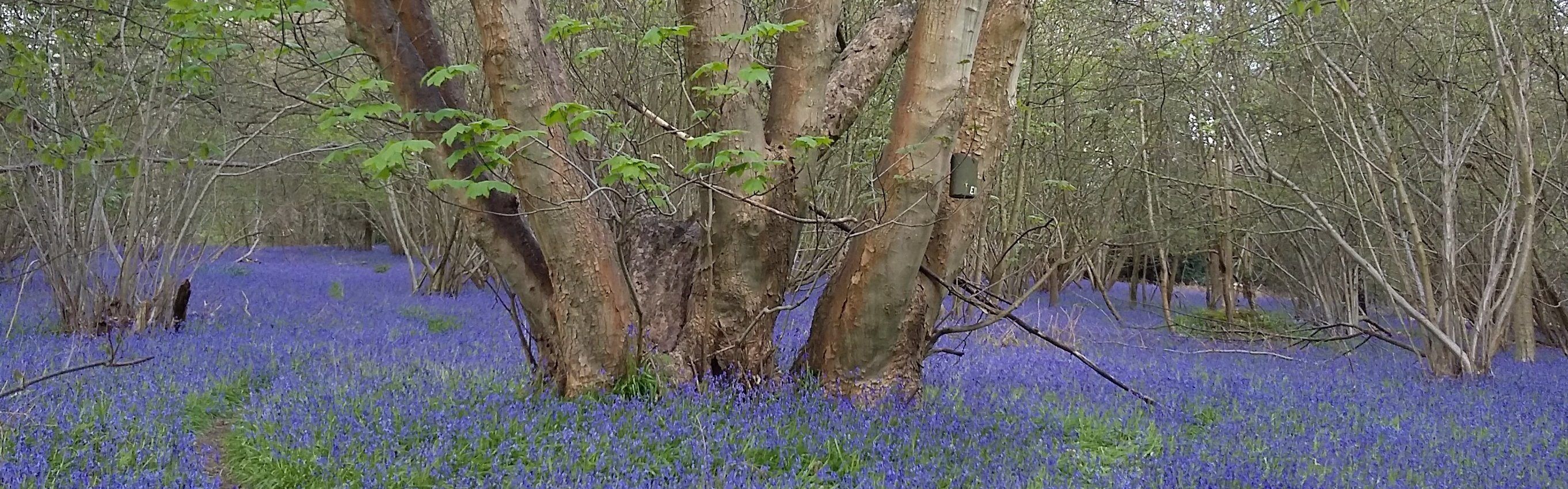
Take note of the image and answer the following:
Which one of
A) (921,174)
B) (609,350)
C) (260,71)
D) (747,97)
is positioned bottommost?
(609,350)

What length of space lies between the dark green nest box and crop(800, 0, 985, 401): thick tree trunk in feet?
0.38

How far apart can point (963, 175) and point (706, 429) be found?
1704 mm

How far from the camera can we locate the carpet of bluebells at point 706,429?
141 inches

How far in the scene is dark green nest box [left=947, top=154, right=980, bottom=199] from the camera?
4.39 metres

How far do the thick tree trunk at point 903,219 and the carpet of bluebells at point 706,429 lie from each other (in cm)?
24

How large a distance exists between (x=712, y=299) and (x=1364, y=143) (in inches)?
293

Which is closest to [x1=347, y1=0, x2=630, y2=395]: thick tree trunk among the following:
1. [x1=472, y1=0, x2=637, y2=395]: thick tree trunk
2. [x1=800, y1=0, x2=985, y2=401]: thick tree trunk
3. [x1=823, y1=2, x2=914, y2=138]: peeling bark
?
[x1=472, y1=0, x2=637, y2=395]: thick tree trunk

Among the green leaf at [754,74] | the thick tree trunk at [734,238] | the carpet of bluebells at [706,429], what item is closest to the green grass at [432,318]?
the carpet of bluebells at [706,429]

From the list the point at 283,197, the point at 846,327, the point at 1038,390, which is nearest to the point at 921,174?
the point at 846,327

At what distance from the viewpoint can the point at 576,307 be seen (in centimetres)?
437

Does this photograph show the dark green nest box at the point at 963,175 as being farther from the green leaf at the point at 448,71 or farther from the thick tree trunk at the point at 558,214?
the green leaf at the point at 448,71

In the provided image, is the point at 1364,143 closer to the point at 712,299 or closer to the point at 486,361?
the point at 712,299

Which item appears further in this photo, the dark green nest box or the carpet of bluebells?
the dark green nest box

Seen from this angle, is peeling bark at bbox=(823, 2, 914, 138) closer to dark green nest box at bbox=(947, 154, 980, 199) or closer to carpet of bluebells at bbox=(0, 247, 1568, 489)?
dark green nest box at bbox=(947, 154, 980, 199)
